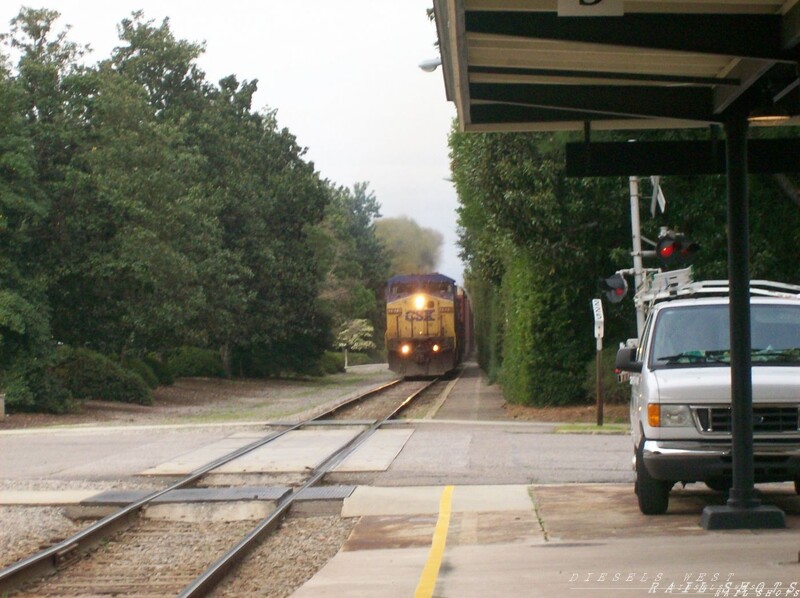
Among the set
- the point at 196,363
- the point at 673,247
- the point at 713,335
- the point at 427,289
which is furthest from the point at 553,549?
the point at 196,363

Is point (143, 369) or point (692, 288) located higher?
point (692, 288)

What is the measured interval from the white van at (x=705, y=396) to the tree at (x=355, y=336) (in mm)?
66884

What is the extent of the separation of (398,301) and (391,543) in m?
37.5

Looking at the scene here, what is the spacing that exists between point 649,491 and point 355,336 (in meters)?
73.5

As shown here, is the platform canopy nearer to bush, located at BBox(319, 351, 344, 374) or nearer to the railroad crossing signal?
the railroad crossing signal

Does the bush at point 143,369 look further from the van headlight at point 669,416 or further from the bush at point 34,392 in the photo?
the van headlight at point 669,416

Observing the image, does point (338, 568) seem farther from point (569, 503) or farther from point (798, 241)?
point (798, 241)

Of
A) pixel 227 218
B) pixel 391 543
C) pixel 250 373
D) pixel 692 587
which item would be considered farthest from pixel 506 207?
pixel 250 373

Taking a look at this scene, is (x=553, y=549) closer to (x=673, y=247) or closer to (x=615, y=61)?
(x=615, y=61)

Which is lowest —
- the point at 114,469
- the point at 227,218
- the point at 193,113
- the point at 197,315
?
the point at 114,469

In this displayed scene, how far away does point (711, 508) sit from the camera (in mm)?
9977

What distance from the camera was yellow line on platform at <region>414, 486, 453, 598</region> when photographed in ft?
25.8

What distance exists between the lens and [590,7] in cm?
750

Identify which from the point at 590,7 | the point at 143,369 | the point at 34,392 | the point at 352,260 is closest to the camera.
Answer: the point at 590,7
